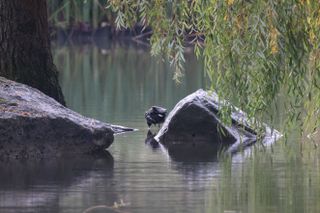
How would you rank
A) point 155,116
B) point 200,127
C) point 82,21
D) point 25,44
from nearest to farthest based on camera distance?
point 200,127 → point 25,44 → point 155,116 → point 82,21

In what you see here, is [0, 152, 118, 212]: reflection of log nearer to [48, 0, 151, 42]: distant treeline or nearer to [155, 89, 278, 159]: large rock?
[155, 89, 278, 159]: large rock

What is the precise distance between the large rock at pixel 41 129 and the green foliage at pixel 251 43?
2.02 meters

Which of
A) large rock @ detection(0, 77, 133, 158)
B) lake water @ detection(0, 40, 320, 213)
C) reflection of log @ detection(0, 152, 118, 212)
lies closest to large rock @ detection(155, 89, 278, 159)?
lake water @ detection(0, 40, 320, 213)

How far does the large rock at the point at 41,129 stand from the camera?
1381 centimetres

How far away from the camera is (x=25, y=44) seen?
1619 centimetres

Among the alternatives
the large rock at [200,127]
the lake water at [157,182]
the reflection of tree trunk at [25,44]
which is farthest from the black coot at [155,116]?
the reflection of tree trunk at [25,44]

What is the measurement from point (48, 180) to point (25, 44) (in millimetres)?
4544

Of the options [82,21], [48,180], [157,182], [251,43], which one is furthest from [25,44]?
[82,21]

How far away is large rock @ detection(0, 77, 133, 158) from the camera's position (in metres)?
13.8

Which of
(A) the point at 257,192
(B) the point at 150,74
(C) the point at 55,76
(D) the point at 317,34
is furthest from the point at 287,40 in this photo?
(B) the point at 150,74

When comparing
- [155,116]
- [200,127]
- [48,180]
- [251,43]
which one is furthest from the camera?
[155,116]

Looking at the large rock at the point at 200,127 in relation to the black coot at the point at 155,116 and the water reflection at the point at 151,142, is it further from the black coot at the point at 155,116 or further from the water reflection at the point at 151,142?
the black coot at the point at 155,116

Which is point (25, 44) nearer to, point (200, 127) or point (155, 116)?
point (155, 116)

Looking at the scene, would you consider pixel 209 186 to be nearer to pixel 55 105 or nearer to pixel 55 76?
pixel 55 105
